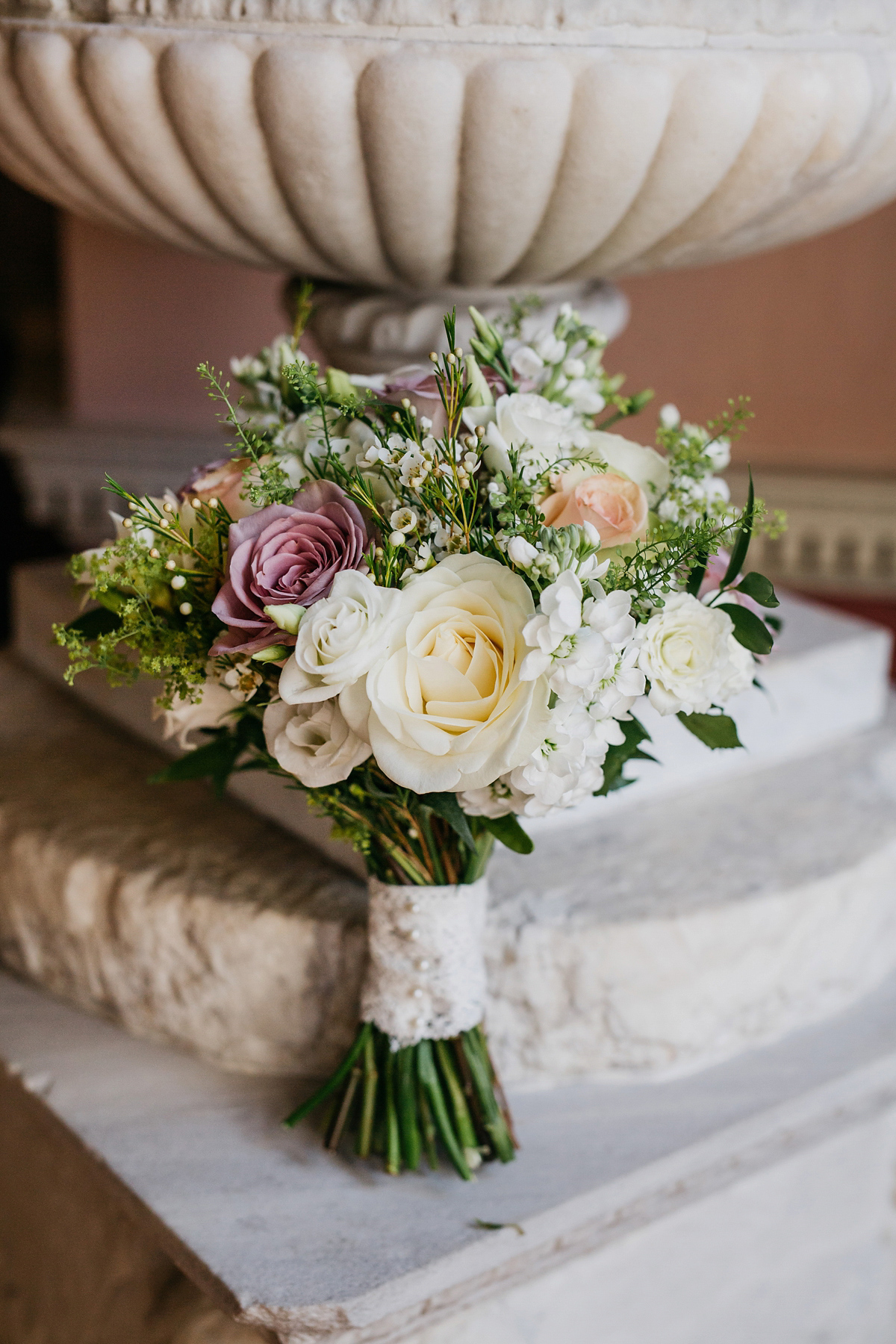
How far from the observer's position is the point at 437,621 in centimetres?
69

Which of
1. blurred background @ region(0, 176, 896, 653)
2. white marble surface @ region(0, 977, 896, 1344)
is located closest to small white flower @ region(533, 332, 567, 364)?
white marble surface @ region(0, 977, 896, 1344)

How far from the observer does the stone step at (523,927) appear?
A: 1.02 m

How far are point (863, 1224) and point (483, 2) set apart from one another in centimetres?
114

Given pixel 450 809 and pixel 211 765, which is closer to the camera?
pixel 450 809

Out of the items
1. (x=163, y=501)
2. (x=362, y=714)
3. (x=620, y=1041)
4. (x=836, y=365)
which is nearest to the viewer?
(x=362, y=714)

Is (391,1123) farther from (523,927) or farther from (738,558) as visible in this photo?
(738,558)

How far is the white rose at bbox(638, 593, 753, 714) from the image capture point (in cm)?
72

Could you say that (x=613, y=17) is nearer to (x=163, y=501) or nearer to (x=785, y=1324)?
(x=163, y=501)

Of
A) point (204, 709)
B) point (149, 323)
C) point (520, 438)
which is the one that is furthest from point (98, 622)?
point (149, 323)

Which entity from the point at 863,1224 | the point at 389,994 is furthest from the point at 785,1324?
the point at 389,994

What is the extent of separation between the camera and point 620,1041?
105cm

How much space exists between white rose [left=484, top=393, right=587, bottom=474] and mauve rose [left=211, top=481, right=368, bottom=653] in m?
0.10

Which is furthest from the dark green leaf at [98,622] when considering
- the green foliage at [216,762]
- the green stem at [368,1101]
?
the green stem at [368,1101]

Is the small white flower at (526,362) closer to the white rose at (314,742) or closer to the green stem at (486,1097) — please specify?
the white rose at (314,742)
